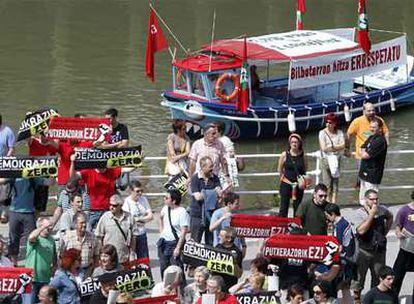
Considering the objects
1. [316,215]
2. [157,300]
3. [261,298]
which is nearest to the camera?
[157,300]

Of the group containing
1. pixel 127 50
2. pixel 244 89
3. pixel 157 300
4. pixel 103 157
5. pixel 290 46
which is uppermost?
pixel 127 50

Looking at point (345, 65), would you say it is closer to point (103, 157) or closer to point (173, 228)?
point (103, 157)

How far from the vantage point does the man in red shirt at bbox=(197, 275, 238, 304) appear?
13109mm

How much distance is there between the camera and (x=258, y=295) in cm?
1341

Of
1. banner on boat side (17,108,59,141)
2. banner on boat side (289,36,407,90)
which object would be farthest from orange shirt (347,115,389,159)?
banner on boat side (289,36,407,90)

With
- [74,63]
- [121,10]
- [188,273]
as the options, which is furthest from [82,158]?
[121,10]

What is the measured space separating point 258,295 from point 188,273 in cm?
305

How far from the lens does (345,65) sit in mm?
28391

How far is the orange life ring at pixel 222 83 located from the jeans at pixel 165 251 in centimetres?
1197

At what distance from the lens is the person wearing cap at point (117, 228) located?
1524cm

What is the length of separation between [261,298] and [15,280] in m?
2.61

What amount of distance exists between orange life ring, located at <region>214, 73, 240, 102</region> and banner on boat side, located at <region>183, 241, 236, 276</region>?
13.3 m

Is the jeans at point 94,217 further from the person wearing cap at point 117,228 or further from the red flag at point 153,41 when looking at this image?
the red flag at point 153,41

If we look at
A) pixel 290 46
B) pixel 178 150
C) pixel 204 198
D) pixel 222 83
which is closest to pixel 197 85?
pixel 222 83
